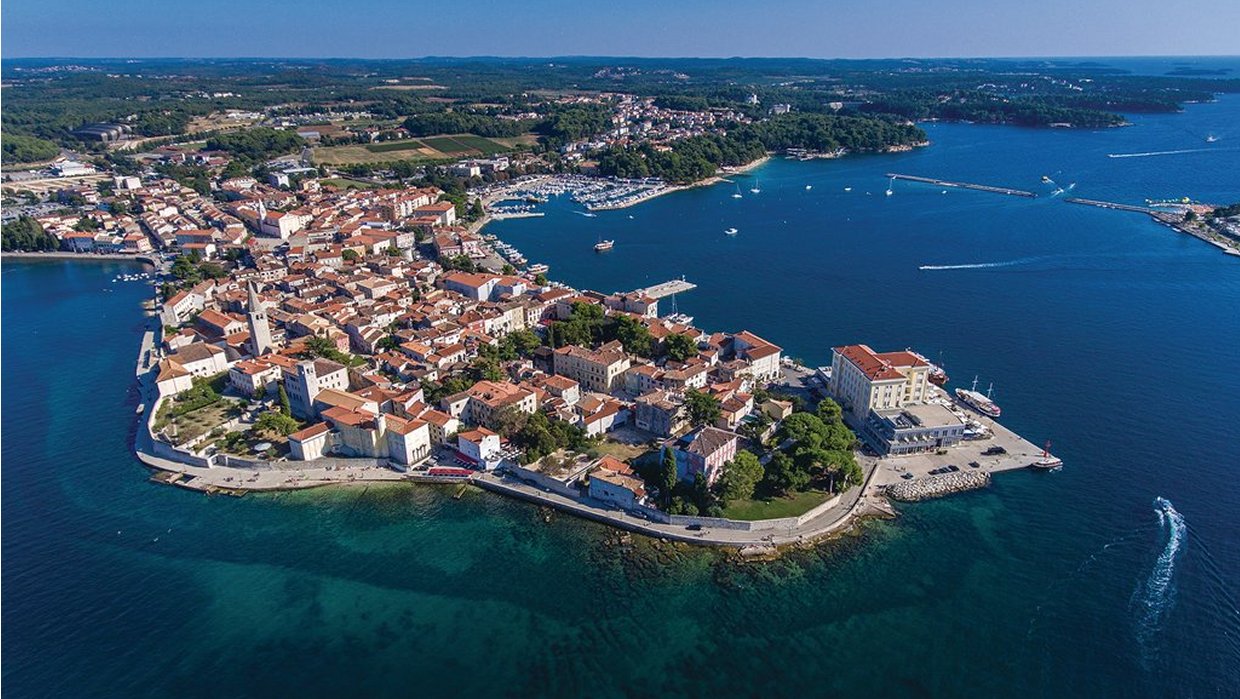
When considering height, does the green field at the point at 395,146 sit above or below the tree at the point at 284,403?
above

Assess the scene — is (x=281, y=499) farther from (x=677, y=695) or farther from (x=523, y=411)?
(x=677, y=695)

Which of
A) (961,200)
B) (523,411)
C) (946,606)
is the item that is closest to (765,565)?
(946,606)

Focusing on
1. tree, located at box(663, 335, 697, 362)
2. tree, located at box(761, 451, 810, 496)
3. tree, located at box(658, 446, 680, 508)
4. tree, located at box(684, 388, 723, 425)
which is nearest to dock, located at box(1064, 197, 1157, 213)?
tree, located at box(663, 335, 697, 362)

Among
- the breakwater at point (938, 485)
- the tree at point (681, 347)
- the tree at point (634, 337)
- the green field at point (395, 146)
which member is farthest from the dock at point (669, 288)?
the green field at point (395, 146)

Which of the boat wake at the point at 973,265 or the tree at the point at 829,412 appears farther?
the boat wake at the point at 973,265

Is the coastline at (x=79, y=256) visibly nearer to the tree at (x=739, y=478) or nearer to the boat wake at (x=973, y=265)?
the tree at (x=739, y=478)

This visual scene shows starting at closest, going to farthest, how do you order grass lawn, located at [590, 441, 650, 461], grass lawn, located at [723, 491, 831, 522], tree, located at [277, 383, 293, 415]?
grass lawn, located at [723, 491, 831, 522] < grass lawn, located at [590, 441, 650, 461] < tree, located at [277, 383, 293, 415]

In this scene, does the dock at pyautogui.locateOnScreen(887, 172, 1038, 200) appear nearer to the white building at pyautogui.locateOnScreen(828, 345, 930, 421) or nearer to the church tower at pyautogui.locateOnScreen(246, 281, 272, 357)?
the white building at pyautogui.locateOnScreen(828, 345, 930, 421)
